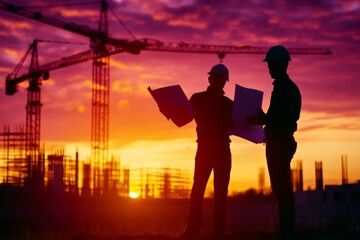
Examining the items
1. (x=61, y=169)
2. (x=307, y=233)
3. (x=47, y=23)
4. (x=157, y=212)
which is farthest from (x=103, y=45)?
(x=307, y=233)

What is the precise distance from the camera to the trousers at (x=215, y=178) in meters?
7.04

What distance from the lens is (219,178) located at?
7.12 metres

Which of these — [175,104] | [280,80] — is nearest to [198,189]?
[175,104]

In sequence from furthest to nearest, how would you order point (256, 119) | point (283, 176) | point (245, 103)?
point (245, 103) → point (256, 119) → point (283, 176)

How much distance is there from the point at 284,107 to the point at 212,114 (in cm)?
111

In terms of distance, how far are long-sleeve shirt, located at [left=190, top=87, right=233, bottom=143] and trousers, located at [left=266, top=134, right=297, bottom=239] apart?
954mm

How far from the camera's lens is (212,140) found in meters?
7.02

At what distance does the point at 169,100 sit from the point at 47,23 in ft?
191

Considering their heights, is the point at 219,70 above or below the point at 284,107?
above

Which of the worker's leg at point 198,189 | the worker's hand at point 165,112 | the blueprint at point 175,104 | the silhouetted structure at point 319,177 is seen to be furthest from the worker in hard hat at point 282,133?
the silhouetted structure at point 319,177

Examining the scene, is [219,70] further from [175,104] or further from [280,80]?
[280,80]

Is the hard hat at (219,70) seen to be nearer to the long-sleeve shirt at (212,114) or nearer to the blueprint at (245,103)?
the long-sleeve shirt at (212,114)

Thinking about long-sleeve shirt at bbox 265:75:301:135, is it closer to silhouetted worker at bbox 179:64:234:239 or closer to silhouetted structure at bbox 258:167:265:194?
silhouetted worker at bbox 179:64:234:239

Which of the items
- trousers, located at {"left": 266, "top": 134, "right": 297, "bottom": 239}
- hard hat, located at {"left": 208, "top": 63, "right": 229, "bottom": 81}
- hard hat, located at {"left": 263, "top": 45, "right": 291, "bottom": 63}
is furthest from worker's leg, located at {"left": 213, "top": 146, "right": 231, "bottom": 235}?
hard hat, located at {"left": 263, "top": 45, "right": 291, "bottom": 63}
